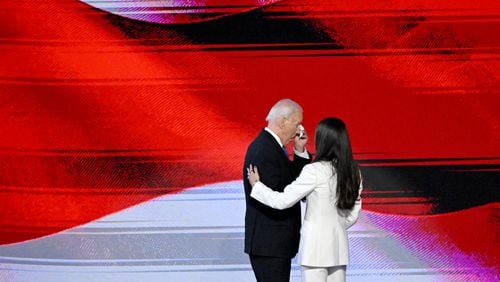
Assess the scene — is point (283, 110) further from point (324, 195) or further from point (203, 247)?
point (203, 247)

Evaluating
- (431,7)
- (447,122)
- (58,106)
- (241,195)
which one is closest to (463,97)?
(447,122)

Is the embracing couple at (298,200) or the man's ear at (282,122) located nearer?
the embracing couple at (298,200)

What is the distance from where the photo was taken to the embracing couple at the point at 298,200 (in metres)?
3.88

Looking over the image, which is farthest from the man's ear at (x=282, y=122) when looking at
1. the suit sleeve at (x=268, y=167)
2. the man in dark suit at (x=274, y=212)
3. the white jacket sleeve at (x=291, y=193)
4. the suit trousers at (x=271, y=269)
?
the suit trousers at (x=271, y=269)

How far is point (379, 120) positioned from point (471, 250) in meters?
0.74

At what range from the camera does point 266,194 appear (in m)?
3.89

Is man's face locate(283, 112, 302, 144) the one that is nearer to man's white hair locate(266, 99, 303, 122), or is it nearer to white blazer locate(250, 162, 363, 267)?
man's white hair locate(266, 99, 303, 122)

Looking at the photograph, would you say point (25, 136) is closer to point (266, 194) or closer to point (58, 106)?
point (58, 106)

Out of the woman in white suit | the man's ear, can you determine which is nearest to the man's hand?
the man's ear

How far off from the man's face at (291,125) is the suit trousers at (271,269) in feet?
1.48

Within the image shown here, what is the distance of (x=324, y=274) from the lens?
3.93 meters

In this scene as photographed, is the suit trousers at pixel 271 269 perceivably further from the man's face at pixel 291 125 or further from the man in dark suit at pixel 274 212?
the man's face at pixel 291 125

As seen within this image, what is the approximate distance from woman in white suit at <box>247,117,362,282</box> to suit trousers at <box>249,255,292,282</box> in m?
0.12

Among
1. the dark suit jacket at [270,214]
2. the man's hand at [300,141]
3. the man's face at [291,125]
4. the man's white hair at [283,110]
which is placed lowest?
the dark suit jacket at [270,214]
